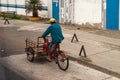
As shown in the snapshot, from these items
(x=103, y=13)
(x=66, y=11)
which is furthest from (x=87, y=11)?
(x=66, y=11)

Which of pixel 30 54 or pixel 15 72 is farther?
pixel 30 54

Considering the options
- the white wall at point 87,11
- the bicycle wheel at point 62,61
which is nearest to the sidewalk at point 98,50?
the bicycle wheel at point 62,61

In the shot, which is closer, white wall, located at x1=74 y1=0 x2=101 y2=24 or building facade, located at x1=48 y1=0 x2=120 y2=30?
building facade, located at x1=48 y1=0 x2=120 y2=30

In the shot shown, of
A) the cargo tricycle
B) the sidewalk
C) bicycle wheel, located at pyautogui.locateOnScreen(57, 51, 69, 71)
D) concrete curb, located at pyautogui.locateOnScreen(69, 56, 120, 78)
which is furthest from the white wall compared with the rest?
bicycle wheel, located at pyautogui.locateOnScreen(57, 51, 69, 71)

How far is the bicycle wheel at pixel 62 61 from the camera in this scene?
9805 millimetres

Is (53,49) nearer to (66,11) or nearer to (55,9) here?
(66,11)

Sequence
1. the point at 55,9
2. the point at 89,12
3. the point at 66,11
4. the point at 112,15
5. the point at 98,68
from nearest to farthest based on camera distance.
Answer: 1. the point at 98,68
2. the point at 112,15
3. the point at 89,12
4. the point at 66,11
5. the point at 55,9

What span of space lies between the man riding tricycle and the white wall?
8.41 metres

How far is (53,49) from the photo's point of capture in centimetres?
1025

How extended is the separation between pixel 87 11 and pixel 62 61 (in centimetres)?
1012

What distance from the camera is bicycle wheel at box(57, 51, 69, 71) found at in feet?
32.2

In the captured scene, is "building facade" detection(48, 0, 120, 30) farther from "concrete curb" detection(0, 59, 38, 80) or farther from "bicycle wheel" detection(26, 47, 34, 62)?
"concrete curb" detection(0, 59, 38, 80)

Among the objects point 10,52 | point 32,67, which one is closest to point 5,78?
point 32,67

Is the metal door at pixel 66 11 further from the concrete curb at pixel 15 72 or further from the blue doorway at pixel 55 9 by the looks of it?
the concrete curb at pixel 15 72
